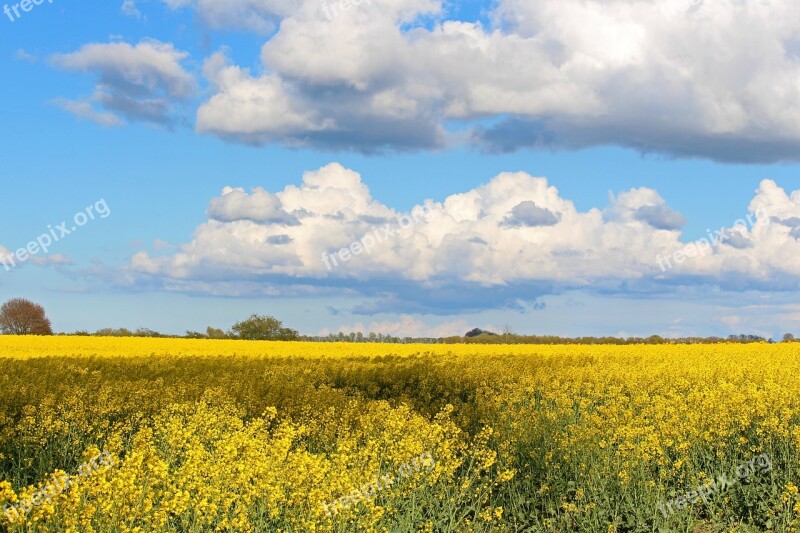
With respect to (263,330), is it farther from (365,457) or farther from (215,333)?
(365,457)

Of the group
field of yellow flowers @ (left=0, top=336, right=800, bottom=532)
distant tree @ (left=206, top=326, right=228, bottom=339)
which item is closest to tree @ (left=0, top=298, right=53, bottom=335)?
distant tree @ (left=206, top=326, right=228, bottom=339)

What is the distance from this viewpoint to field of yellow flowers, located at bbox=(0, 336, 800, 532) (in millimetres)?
7160

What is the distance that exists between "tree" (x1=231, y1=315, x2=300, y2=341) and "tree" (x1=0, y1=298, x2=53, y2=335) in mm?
21150

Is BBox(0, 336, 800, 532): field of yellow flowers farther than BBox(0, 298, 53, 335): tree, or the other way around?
BBox(0, 298, 53, 335): tree

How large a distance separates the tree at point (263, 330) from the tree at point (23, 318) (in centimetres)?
2115

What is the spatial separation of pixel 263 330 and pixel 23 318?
90.8ft

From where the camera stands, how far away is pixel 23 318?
7231cm

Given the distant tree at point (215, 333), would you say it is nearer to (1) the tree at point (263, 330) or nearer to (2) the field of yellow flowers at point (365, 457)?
(1) the tree at point (263, 330)

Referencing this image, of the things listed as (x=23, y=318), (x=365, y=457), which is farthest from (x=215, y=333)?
(x=365, y=457)

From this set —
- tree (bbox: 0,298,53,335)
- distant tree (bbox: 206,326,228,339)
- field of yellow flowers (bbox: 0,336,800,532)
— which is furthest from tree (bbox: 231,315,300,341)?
field of yellow flowers (bbox: 0,336,800,532)

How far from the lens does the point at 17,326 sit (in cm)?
7081

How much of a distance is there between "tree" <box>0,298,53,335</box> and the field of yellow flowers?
5608cm

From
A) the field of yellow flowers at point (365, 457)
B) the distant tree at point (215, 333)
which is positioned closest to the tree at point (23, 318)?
the distant tree at point (215, 333)

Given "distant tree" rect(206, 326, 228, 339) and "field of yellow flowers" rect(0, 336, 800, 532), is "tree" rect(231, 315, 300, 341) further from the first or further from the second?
"field of yellow flowers" rect(0, 336, 800, 532)
